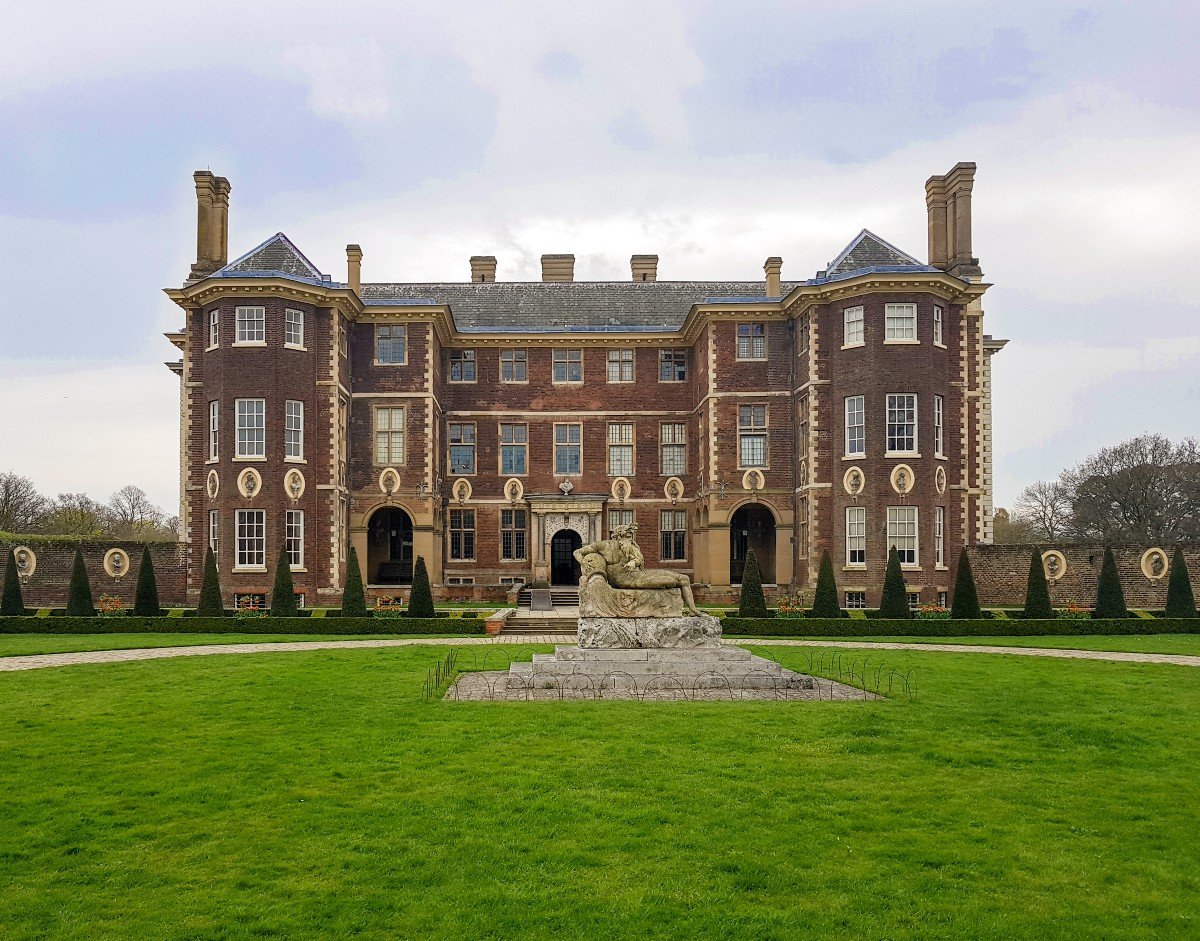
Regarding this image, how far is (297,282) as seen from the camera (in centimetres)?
3475

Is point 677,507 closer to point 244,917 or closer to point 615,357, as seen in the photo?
point 615,357

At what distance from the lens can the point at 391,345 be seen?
131 feet

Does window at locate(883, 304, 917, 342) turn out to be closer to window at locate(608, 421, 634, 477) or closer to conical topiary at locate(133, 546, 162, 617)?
window at locate(608, 421, 634, 477)

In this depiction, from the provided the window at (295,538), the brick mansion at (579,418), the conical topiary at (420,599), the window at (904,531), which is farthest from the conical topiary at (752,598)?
the window at (295,538)

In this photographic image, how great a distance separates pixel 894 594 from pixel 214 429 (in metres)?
24.4

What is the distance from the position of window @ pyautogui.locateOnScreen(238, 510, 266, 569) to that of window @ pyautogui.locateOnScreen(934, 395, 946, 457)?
2437 centimetres

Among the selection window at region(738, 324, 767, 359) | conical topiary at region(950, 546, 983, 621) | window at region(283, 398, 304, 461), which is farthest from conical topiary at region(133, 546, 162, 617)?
conical topiary at region(950, 546, 983, 621)

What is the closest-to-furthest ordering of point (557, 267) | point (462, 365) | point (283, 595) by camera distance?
point (283, 595) < point (462, 365) < point (557, 267)

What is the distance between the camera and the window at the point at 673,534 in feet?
140

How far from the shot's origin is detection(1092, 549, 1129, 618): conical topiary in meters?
29.3

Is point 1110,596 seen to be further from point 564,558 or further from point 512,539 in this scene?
point 512,539

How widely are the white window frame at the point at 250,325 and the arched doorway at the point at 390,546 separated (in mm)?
10371

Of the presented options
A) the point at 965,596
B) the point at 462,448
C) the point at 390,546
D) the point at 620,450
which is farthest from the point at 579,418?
the point at 965,596

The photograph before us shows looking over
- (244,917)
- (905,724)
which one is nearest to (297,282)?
(905,724)
